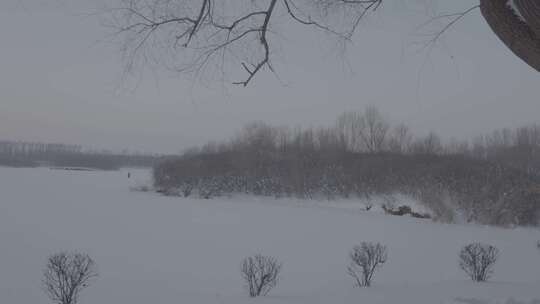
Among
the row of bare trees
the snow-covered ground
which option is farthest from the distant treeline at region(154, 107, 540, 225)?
the row of bare trees

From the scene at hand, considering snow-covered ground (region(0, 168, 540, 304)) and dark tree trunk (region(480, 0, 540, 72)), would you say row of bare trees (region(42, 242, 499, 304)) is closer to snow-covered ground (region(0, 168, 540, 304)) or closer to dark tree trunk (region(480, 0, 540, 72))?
snow-covered ground (region(0, 168, 540, 304))

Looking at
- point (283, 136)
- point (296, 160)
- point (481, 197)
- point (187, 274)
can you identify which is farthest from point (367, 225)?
point (283, 136)

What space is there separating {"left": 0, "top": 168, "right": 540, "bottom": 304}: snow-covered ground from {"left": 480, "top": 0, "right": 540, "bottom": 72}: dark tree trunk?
342cm

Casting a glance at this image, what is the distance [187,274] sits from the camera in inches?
275

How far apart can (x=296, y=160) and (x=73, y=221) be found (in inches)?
760

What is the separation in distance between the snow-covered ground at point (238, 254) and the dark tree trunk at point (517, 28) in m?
3.42

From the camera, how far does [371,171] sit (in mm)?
25703

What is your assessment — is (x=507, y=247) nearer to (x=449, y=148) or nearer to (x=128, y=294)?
(x=128, y=294)

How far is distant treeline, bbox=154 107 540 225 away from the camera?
646 inches

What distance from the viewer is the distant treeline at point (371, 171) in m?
16.4

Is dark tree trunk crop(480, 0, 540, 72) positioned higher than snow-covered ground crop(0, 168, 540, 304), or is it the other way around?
dark tree trunk crop(480, 0, 540, 72)

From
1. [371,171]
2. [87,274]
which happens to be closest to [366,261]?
[87,274]

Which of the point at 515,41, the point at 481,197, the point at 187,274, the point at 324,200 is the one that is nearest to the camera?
the point at 515,41

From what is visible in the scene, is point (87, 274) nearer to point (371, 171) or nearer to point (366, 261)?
point (366, 261)
